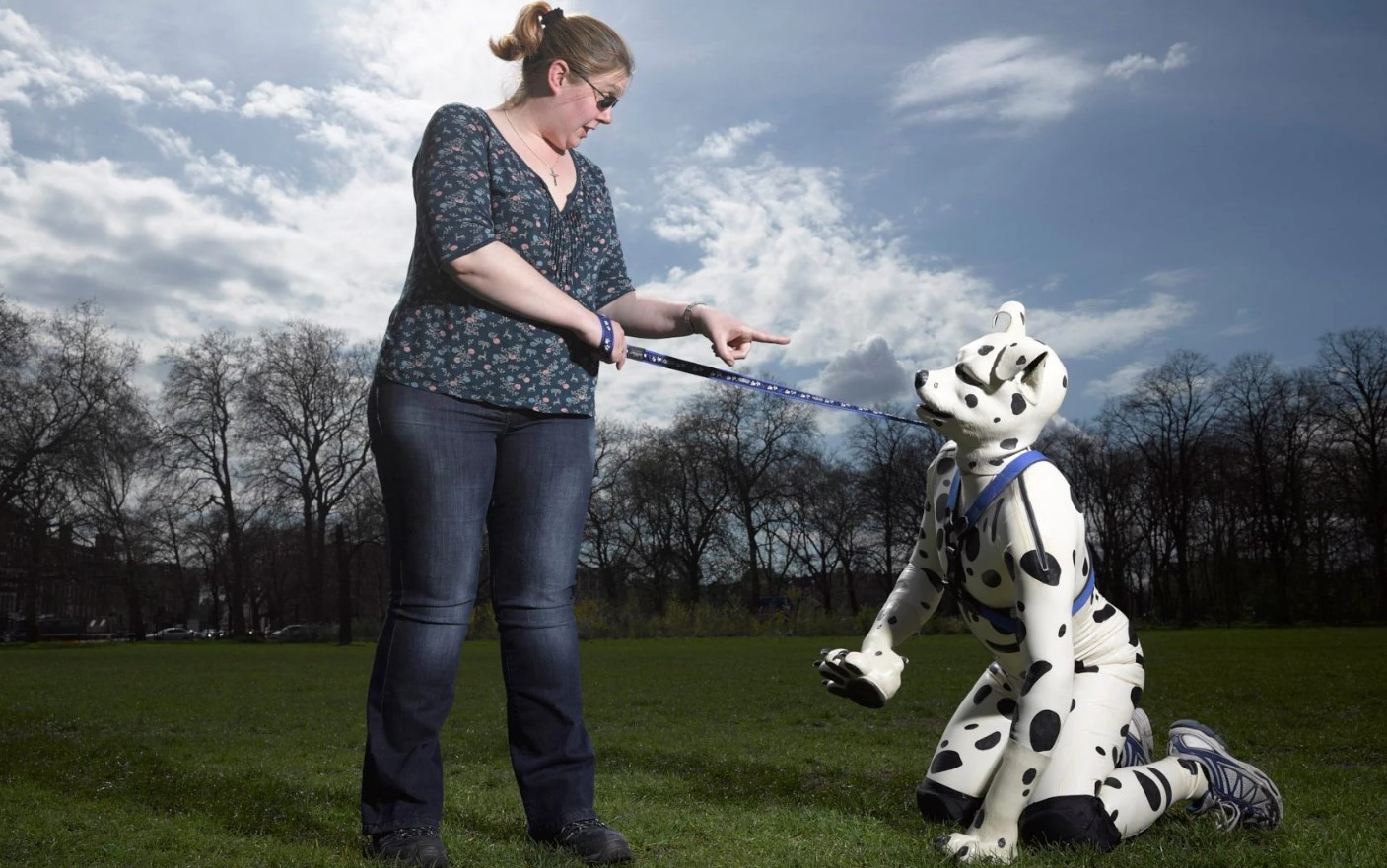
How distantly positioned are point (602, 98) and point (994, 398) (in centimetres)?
147

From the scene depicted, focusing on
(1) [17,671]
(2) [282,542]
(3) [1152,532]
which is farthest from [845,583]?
(1) [17,671]

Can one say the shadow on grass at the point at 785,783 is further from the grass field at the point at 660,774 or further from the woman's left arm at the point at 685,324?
the woman's left arm at the point at 685,324

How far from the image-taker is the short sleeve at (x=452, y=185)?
9.96 feet

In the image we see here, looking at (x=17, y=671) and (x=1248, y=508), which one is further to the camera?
(x=1248, y=508)

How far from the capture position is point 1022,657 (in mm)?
3225

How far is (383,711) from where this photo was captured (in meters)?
3.13

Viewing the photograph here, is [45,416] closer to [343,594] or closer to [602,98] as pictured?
[343,594]

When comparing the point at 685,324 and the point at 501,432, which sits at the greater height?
the point at 685,324

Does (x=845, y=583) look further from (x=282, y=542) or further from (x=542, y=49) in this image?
(x=542, y=49)

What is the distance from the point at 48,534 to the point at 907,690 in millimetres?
32243

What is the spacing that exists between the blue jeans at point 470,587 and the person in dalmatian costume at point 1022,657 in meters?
0.85

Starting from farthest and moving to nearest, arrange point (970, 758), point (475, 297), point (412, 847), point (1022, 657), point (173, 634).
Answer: point (173, 634)
point (970, 758)
point (1022, 657)
point (475, 297)
point (412, 847)

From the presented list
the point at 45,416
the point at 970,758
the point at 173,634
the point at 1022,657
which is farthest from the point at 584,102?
the point at 173,634

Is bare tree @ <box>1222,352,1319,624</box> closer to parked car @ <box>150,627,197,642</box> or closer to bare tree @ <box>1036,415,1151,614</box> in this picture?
bare tree @ <box>1036,415,1151,614</box>
